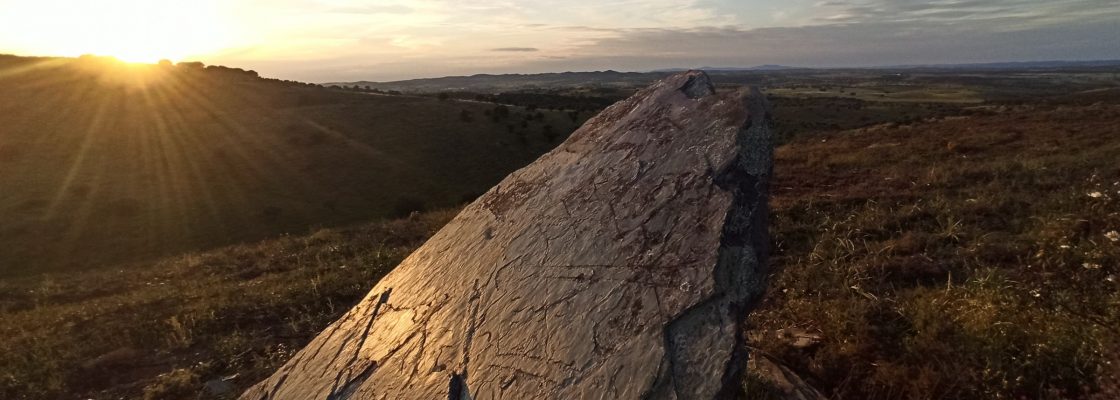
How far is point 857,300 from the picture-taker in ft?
24.5

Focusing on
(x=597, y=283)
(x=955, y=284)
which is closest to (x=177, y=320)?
(x=597, y=283)

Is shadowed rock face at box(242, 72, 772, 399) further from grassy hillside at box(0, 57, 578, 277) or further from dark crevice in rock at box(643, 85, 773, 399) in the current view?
grassy hillside at box(0, 57, 578, 277)

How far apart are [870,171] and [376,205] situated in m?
29.1

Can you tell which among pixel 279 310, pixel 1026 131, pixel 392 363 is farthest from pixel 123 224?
pixel 1026 131

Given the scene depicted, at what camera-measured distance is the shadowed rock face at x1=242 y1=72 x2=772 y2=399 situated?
4.04 meters

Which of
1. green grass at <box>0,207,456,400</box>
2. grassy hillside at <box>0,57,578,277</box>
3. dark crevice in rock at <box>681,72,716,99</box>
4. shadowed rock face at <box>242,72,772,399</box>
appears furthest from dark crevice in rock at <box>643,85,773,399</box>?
grassy hillside at <box>0,57,578,277</box>

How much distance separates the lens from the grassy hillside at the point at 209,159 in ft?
102

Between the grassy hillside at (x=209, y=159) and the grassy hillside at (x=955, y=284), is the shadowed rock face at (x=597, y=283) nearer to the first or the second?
the grassy hillside at (x=955, y=284)

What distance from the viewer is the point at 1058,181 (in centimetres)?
1280

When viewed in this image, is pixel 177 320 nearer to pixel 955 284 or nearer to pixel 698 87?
Result: pixel 698 87

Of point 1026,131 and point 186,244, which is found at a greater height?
point 1026,131

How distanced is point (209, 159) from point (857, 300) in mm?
46731

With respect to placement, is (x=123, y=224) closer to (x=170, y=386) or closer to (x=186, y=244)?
(x=186, y=244)

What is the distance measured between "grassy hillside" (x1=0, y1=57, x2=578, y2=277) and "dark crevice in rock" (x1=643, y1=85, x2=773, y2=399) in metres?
30.6
